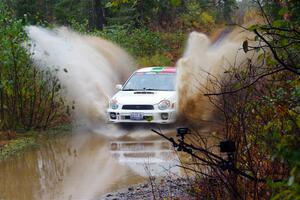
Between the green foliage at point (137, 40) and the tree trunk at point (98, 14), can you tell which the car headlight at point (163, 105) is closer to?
the green foliage at point (137, 40)

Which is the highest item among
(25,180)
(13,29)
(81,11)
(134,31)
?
(81,11)

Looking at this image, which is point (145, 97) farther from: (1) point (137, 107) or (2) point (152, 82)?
(2) point (152, 82)

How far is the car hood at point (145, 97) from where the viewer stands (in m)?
14.4

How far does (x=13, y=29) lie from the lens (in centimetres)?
1437

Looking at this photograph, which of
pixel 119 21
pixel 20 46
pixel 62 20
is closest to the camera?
pixel 20 46

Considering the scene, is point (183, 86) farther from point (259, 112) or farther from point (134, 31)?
point (134, 31)

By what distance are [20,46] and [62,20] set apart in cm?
2804

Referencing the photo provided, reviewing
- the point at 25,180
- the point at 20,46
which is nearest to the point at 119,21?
the point at 20,46

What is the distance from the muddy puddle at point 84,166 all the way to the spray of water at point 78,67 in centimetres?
253

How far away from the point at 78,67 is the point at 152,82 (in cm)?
328

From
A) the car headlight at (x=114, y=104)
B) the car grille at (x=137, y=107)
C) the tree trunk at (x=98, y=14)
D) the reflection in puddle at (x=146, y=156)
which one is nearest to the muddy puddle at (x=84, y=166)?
the reflection in puddle at (x=146, y=156)

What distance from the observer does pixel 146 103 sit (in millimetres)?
14258

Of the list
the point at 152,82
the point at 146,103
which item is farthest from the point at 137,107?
the point at 152,82

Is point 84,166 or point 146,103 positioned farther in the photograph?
point 146,103
